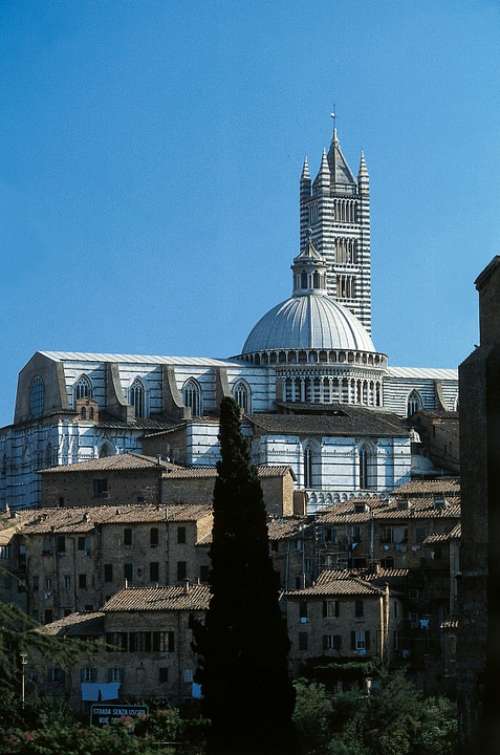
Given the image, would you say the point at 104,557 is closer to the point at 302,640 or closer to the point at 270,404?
the point at 302,640

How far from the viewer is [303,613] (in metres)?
52.7

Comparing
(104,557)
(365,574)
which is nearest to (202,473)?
(104,557)

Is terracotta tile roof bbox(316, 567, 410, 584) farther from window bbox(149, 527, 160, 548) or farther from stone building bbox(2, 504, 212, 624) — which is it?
window bbox(149, 527, 160, 548)

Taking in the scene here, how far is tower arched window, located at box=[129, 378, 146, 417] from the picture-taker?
304 ft

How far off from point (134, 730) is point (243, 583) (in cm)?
520

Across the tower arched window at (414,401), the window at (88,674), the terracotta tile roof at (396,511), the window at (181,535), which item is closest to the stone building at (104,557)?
the window at (181,535)

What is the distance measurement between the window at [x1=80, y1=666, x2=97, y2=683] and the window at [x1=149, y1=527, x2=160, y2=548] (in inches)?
273

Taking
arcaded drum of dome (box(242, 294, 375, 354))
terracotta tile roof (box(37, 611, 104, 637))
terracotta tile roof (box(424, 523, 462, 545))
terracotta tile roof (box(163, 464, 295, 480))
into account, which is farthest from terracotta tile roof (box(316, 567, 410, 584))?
arcaded drum of dome (box(242, 294, 375, 354))

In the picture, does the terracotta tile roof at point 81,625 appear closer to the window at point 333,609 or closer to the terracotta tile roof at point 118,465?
the window at point 333,609

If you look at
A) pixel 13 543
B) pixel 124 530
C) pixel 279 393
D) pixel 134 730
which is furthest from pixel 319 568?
pixel 279 393

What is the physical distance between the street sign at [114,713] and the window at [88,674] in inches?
308

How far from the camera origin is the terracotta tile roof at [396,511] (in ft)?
187

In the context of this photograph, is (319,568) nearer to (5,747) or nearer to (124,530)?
(124,530)

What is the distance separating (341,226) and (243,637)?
280 ft
